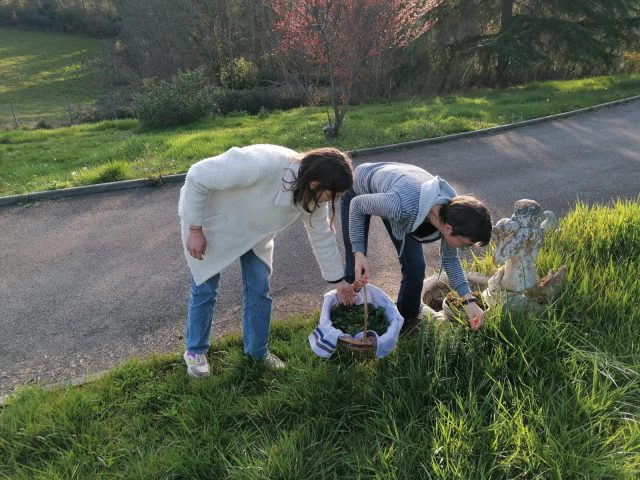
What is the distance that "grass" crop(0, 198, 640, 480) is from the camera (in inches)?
80.0

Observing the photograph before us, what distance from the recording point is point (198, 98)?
12852 millimetres

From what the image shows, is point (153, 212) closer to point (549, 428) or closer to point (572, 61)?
point (549, 428)

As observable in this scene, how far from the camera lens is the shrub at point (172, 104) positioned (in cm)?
1233

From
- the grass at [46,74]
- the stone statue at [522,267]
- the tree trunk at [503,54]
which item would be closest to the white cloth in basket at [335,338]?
the stone statue at [522,267]

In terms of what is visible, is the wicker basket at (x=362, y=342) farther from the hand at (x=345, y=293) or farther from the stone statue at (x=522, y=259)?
the stone statue at (x=522, y=259)

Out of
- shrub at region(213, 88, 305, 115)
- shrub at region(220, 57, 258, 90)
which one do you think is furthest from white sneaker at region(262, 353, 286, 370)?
shrub at region(220, 57, 258, 90)

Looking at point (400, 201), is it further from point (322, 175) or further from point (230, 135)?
point (230, 135)

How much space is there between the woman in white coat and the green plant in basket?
8.4 inches

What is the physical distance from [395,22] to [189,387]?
9.39 m

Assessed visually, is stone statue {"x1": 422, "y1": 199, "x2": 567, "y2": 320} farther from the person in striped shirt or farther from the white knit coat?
the white knit coat

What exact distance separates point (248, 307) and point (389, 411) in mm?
1011

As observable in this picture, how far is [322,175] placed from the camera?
88.3 inches

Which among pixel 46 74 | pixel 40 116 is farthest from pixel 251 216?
pixel 46 74

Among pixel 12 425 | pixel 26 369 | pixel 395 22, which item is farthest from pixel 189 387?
pixel 395 22
